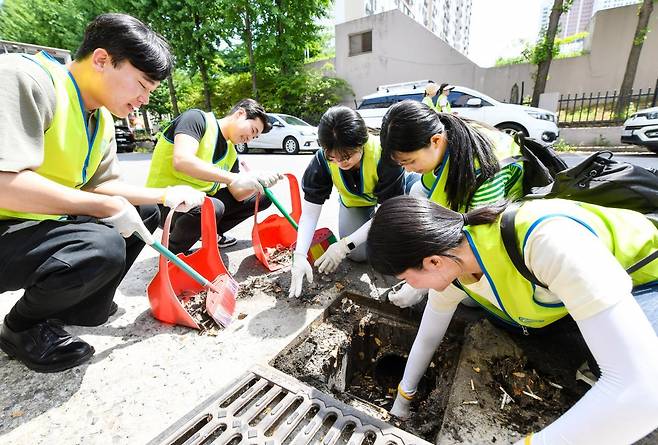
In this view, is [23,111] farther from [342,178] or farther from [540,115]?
[540,115]

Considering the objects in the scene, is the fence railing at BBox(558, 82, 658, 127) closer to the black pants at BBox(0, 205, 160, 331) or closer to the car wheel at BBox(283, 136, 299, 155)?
the car wheel at BBox(283, 136, 299, 155)

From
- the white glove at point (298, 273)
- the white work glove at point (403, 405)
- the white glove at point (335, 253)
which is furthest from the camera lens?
the white glove at point (335, 253)

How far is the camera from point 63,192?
128 centimetres

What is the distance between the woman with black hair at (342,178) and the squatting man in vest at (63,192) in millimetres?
Result: 852

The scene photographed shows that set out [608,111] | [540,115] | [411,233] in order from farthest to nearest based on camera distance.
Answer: [608,111], [540,115], [411,233]

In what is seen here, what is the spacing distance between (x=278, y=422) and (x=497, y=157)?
150cm

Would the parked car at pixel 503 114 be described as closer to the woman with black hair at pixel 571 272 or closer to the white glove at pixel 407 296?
the white glove at pixel 407 296

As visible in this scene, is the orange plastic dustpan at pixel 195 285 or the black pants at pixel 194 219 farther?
the black pants at pixel 194 219

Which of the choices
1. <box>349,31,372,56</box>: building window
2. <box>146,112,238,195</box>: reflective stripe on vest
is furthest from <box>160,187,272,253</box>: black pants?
<box>349,31,372,56</box>: building window

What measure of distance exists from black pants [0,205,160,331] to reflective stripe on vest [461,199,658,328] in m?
1.38

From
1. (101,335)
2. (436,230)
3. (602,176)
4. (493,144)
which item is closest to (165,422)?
(101,335)

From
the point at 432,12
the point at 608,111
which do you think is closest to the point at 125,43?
the point at 608,111

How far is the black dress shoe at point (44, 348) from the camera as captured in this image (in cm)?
145

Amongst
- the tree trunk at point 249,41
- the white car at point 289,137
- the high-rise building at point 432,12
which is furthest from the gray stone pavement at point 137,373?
the high-rise building at point 432,12
